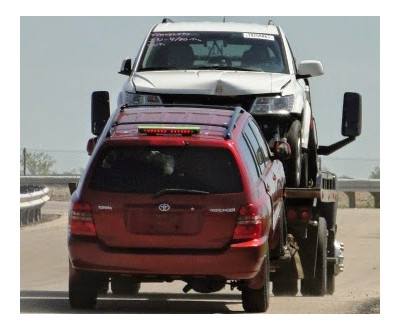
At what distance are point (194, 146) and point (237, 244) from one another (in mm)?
930

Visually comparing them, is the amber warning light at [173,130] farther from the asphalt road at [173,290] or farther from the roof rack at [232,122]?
the asphalt road at [173,290]

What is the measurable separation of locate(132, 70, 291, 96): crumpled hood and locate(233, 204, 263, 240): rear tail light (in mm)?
3412

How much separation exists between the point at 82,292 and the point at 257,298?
1.56 metres

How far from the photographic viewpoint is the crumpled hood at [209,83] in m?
16.7

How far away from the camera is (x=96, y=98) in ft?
58.4

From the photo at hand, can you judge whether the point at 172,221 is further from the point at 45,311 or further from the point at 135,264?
the point at 45,311

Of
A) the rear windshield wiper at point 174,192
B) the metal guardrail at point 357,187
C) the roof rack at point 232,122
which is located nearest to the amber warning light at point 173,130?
the roof rack at point 232,122

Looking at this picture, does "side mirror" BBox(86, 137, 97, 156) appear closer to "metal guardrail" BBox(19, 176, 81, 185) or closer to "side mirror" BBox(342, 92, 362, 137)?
"side mirror" BBox(342, 92, 362, 137)

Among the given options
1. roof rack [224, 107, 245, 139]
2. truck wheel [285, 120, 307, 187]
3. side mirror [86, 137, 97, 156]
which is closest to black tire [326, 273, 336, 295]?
truck wheel [285, 120, 307, 187]

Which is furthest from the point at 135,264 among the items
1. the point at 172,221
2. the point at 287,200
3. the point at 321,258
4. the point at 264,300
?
the point at 321,258

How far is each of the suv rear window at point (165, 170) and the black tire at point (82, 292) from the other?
3.02ft

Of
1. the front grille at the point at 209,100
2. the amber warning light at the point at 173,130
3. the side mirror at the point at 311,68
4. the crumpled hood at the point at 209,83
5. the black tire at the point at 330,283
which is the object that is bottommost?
the black tire at the point at 330,283

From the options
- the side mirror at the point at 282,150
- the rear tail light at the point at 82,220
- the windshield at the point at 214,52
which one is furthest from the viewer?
the windshield at the point at 214,52

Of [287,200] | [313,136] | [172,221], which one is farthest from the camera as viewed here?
[313,136]
